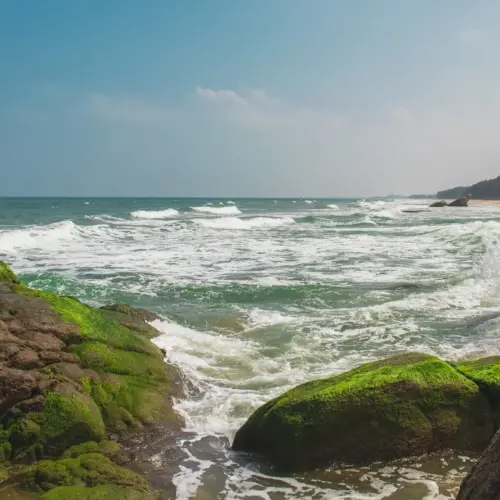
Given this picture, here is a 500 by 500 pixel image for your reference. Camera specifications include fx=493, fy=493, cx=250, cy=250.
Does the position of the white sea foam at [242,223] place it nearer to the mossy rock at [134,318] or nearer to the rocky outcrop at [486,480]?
the mossy rock at [134,318]

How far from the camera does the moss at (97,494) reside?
405 cm

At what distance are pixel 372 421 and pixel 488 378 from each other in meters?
1.47

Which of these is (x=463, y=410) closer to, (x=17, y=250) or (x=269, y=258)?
(x=269, y=258)

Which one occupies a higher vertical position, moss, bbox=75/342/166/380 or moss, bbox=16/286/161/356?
moss, bbox=16/286/161/356

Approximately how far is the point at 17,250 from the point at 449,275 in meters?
19.7

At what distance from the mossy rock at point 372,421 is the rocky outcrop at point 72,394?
1.33 metres

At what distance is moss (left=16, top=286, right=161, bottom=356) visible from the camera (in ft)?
22.7

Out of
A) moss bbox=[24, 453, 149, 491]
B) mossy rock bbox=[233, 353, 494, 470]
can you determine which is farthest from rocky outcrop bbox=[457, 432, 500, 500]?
moss bbox=[24, 453, 149, 491]

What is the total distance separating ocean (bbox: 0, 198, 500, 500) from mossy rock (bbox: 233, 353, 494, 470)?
17 cm

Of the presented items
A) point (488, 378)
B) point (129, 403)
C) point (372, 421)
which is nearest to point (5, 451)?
point (129, 403)

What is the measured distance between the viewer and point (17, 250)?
24.1 meters

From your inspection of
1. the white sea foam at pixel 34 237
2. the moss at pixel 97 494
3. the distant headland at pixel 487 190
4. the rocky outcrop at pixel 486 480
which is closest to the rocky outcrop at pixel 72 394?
the moss at pixel 97 494

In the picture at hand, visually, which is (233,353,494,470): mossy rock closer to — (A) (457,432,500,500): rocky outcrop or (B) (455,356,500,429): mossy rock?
(B) (455,356,500,429): mossy rock

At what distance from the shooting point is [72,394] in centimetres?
538
